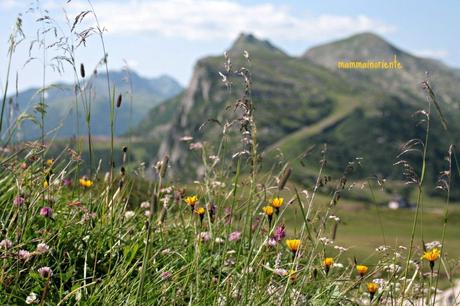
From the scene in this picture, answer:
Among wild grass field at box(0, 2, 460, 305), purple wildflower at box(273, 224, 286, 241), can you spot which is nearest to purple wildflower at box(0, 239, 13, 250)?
wild grass field at box(0, 2, 460, 305)

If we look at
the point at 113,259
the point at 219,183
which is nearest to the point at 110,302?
the point at 113,259

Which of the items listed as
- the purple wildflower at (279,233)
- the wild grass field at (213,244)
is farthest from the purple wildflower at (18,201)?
the purple wildflower at (279,233)

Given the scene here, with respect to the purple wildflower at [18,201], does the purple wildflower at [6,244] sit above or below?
below

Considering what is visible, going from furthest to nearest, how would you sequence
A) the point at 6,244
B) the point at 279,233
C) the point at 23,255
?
the point at 279,233 → the point at 6,244 → the point at 23,255

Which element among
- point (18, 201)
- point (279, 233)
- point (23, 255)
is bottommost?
point (279, 233)

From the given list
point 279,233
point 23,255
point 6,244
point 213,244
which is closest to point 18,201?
point 6,244

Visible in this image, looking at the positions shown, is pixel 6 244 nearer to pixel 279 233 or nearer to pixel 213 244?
pixel 213 244

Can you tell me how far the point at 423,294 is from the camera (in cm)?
404

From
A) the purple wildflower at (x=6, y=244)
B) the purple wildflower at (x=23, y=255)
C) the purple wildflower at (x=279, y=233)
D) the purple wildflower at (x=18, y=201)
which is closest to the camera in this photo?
the purple wildflower at (x=23, y=255)

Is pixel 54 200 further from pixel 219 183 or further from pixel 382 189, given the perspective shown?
pixel 382 189

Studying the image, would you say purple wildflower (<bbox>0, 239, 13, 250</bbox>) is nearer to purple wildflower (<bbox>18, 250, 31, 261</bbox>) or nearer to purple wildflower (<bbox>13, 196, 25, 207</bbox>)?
purple wildflower (<bbox>18, 250, 31, 261</bbox>)

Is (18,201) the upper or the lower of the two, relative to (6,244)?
upper

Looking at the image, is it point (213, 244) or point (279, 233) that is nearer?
point (213, 244)

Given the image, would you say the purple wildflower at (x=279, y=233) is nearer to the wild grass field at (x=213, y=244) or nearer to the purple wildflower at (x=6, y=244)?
the wild grass field at (x=213, y=244)
